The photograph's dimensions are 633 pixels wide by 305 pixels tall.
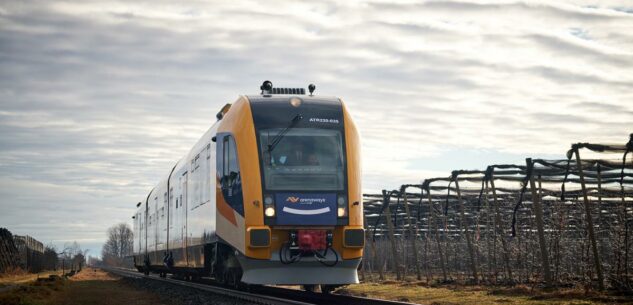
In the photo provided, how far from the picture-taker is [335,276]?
1772cm

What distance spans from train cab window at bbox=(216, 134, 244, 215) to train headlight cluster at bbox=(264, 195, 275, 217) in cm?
56

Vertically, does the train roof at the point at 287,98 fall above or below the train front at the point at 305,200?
above

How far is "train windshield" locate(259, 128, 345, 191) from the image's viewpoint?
17.6 metres

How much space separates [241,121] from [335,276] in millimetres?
3821

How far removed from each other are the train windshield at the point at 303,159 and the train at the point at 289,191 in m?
0.02

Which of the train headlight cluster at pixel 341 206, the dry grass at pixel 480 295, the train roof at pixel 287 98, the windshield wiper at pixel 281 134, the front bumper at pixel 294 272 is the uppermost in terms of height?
the train roof at pixel 287 98

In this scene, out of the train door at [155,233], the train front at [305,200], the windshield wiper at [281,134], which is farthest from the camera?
the train door at [155,233]

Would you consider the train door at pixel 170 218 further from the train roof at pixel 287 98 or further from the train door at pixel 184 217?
the train roof at pixel 287 98

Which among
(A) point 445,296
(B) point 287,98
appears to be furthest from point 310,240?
(A) point 445,296

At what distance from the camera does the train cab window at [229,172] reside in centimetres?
1805

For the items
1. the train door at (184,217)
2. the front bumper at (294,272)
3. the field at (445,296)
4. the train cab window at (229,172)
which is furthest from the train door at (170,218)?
the front bumper at (294,272)

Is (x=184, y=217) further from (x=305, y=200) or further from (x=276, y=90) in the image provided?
(x=305, y=200)

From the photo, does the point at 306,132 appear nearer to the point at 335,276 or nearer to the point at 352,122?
the point at 352,122

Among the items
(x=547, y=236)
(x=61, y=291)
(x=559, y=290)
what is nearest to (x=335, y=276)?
(x=559, y=290)
